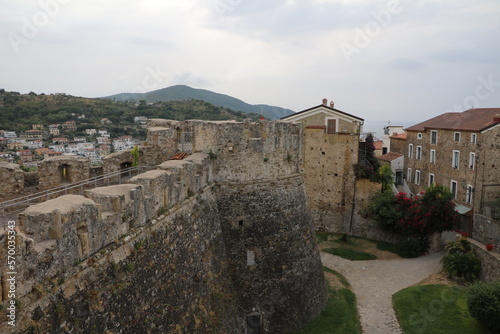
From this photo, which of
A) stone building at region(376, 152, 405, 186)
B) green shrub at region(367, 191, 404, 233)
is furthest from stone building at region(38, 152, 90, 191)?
stone building at region(376, 152, 405, 186)

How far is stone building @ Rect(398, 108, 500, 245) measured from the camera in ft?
77.7

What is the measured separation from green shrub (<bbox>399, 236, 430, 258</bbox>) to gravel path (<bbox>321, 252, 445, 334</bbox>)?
0.41 meters

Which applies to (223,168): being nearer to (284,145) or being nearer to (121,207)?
(284,145)

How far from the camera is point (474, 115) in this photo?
27.6 m

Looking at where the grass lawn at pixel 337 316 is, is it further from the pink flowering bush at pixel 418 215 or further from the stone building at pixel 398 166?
the stone building at pixel 398 166

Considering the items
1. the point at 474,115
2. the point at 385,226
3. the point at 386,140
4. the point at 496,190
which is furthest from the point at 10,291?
the point at 386,140

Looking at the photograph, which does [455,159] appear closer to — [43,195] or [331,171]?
A: [331,171]

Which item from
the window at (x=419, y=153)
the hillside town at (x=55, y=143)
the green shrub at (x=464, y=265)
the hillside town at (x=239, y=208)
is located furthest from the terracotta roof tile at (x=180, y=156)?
the window at (x=419, y=153)

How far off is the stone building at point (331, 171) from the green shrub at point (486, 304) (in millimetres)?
12079

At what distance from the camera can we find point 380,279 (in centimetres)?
1986

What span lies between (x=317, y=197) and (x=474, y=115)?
1261 centimetres

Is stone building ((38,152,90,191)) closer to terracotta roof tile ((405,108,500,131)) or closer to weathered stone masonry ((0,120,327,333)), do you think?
weathered stone masonry ((0,120,327,333))

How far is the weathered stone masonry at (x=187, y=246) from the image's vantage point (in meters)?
5.54

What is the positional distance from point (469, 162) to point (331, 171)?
8.80 meters
